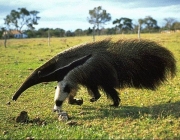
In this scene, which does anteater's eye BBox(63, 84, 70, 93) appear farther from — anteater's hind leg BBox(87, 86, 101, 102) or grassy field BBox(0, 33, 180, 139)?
anteater's hind leg BBox(87, 86, 101, 102)

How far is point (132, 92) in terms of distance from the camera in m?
7.86

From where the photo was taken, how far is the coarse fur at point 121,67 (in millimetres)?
5605

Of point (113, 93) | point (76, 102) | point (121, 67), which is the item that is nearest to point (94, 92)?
point (76, 102)

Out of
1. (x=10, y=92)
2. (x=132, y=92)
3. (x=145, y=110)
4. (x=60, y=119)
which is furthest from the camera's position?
(x=10, y=92)

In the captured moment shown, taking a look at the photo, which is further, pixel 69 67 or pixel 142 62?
pixel 142 62

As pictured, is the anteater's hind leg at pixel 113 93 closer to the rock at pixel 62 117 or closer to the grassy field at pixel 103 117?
the grassy field at pixel 103 117

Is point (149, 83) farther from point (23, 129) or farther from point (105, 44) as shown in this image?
point (23, 129)

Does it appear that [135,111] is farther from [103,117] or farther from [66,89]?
[66,89]

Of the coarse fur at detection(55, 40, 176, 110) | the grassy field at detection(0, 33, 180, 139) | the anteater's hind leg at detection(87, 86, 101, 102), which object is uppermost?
the coarse fur at detection(55, 40, 176, 110)

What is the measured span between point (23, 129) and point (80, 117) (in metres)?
1.20

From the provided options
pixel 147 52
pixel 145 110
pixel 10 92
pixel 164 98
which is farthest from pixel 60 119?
pixel 10 92

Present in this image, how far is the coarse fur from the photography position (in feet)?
18.4

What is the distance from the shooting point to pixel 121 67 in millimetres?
5824

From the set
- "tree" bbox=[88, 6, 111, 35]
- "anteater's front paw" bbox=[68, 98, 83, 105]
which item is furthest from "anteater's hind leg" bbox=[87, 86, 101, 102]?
"tree" bbox=[88, 6, 111, 35]
